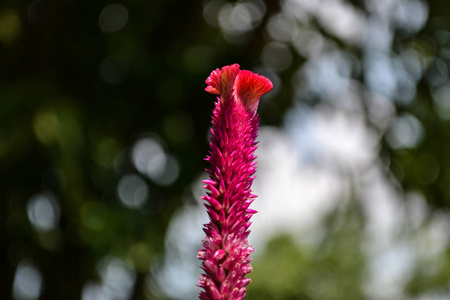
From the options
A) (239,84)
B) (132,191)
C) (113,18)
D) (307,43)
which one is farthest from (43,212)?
(239,84)

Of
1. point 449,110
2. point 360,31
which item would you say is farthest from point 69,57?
point 449,110

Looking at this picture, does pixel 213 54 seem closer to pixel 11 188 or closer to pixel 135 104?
pixel 135 104

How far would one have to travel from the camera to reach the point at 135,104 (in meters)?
5.71

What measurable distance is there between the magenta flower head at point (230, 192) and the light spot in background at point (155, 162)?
16.6ft

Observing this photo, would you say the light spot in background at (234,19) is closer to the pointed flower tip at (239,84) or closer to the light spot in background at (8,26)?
the light spot in background at (8,26)

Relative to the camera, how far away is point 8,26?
18.0 feet

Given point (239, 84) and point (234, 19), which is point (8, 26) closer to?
point (234, 19)

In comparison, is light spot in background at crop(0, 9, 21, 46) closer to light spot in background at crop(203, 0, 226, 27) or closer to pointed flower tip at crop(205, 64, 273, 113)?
light spot in background at crop(203, 0, 226, 27)

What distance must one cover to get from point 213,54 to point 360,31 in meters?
1.65

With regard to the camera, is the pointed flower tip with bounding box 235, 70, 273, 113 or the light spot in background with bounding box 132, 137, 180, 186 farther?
the light spot in background with bounding box 132, 137, 180, 186

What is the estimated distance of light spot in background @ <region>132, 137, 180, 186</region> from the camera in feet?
19.5

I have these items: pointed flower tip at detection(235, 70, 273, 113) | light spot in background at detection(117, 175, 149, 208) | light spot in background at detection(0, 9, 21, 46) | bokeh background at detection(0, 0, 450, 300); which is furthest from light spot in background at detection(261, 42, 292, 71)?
pointed flower tip at detection(235, 70, 273, 113)

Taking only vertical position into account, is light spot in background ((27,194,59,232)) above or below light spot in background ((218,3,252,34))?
below

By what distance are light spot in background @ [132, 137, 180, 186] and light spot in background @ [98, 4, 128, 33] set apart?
3.76 ft
